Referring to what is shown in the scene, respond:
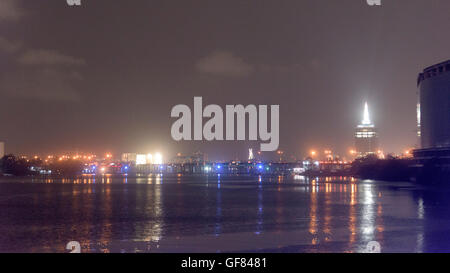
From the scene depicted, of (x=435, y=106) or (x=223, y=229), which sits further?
(x=435, y=106)

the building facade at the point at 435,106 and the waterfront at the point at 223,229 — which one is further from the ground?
the building facade at the point at 435,106

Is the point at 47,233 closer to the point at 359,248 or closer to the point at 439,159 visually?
the point at 359,248

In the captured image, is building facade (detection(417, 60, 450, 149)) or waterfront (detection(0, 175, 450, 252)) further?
building facade (detection(417, 60, 450, 149))

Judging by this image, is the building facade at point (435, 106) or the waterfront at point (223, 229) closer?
the waterfront at point (223, 229)

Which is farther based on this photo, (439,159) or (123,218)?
(439,159)

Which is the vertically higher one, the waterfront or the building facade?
the building facade

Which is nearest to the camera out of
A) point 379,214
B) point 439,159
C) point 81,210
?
point 379,214

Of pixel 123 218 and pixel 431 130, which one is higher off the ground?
pixel 431 130

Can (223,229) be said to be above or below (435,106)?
below
